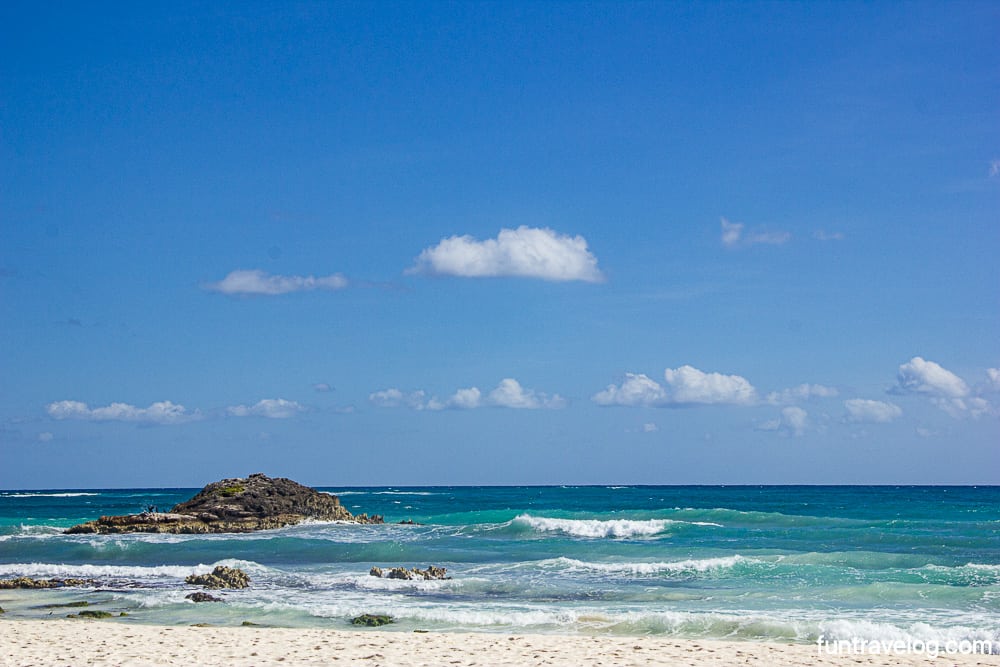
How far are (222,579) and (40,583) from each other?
4966 millimetres

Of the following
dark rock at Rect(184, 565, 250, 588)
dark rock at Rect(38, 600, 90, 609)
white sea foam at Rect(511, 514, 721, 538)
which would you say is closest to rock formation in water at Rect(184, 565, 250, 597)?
dark rock at Rect(184, 565, 250, 588)

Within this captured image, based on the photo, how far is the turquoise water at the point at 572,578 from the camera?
16.8 m

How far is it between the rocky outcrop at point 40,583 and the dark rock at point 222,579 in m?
2.96

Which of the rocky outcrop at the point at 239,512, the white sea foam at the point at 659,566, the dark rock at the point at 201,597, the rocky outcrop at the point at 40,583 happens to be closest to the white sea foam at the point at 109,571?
the rocky outcrop at the point at 40,583

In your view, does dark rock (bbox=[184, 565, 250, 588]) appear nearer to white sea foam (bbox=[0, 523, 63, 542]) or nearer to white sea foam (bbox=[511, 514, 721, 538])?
white sea foam (bbox=[0, 523, 63, 542])

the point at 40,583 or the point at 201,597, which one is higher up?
the point at 201,597

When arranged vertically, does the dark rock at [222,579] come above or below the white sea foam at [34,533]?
above

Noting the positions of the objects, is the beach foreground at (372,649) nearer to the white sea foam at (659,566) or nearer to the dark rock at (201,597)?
the dark rock at (201,597)

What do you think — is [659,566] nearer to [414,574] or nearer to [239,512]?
[414,574]

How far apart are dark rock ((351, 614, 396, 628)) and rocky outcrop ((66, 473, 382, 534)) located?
2244 centimetres

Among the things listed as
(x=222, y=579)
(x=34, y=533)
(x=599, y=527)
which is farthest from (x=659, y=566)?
(x=34, y=533)

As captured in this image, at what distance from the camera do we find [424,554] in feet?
95.8

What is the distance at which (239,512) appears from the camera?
39.6 m

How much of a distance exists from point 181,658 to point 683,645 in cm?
779
